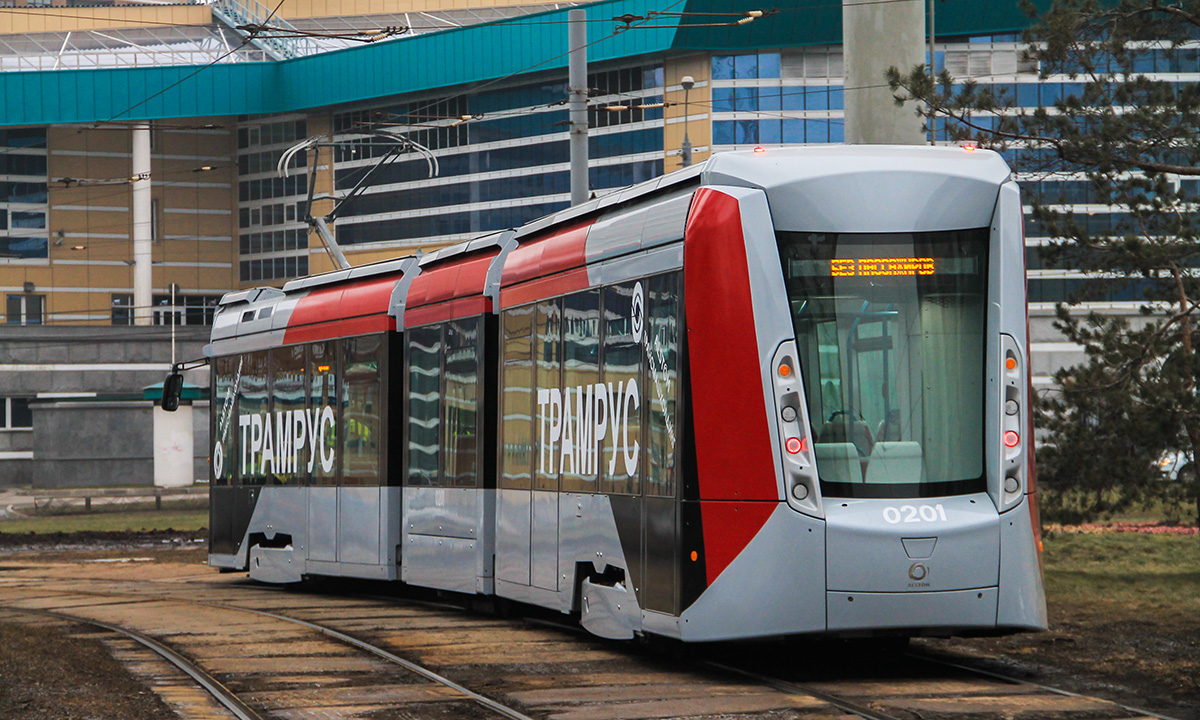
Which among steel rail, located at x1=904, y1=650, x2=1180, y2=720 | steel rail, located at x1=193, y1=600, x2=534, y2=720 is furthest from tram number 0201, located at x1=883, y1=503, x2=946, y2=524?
steel rail, located at x1=193, y1=600, x2=534, y2=720

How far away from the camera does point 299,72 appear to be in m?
76.0

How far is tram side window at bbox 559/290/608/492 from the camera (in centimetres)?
1138

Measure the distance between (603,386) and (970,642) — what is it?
3.34m

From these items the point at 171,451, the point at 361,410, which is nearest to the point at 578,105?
the point at 361,410

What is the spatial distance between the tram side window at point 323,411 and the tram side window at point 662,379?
6.78 m

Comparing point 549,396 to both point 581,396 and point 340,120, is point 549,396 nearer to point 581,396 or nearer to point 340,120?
point 581,396

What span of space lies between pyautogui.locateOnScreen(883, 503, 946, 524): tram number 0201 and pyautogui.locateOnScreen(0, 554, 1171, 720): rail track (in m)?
0.95

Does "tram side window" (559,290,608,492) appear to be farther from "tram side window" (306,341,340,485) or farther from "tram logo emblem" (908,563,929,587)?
"tram side window" (306,341,340,485)

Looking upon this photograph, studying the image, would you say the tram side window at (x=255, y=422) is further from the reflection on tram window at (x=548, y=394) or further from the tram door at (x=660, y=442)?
the tram door at (x=660, y=442)

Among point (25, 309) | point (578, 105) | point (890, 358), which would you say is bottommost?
point (890, 358)

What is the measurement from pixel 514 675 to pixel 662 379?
203 centimetres

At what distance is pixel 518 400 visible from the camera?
1298 cm

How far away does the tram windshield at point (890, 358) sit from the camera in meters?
9.44

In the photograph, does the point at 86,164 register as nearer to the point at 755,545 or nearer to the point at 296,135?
the point at 296,135
